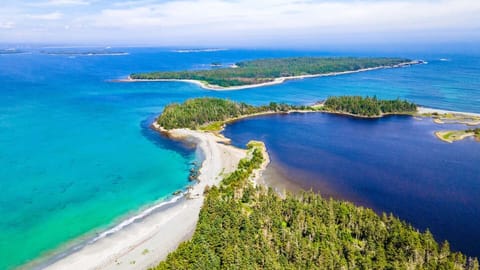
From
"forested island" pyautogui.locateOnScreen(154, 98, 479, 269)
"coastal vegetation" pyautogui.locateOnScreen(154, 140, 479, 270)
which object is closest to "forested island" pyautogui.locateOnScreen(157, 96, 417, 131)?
"forested island" pyautogui.locateOnScreen(154, 98, 479, 269)

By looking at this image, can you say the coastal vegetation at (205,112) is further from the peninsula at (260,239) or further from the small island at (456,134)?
the small island at (456,134)

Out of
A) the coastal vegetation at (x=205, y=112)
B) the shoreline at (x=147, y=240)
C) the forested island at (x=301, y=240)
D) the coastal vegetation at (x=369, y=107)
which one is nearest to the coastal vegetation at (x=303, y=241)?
the forested island at (x=301, y=240)

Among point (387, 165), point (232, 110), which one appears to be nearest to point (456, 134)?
point (387, 165)

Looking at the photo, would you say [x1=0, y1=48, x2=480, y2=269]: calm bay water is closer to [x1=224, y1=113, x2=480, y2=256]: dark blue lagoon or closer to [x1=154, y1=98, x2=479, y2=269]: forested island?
[x1=224, y1=113, x2=480, y2=256]: dark blue lagoon

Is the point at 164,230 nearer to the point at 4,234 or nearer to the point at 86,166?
the point at 4,234

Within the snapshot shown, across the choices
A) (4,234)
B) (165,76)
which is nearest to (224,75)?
(165,76)

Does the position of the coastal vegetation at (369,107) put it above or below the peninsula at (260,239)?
above
